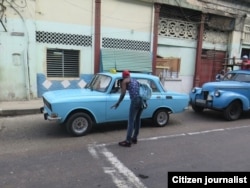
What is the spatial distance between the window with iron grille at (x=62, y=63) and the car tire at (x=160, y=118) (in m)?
5.26

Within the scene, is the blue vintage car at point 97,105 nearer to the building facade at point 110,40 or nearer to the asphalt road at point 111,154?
the asphalt road at point 111,154

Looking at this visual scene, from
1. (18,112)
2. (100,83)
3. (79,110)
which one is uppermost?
(100,83)

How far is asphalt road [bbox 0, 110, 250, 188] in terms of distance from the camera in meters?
4.46

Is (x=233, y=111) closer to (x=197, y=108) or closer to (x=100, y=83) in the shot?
(x=197, y=108)

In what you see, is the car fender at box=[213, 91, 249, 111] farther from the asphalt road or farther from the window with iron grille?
the window with iron grille

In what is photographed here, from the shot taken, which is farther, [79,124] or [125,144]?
[79,124]

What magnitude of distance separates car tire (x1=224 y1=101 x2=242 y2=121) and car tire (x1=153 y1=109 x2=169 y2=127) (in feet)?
7.69

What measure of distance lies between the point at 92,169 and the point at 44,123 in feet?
11.8

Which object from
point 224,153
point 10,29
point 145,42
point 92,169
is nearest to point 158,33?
point 145,42

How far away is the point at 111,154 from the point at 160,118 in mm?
2703

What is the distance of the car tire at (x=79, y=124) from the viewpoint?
659 cm

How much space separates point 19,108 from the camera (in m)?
9.34

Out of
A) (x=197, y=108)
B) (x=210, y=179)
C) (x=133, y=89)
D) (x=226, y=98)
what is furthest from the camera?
(x=197, y=108)

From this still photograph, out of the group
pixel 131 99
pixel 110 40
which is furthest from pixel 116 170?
pixel 110 40
